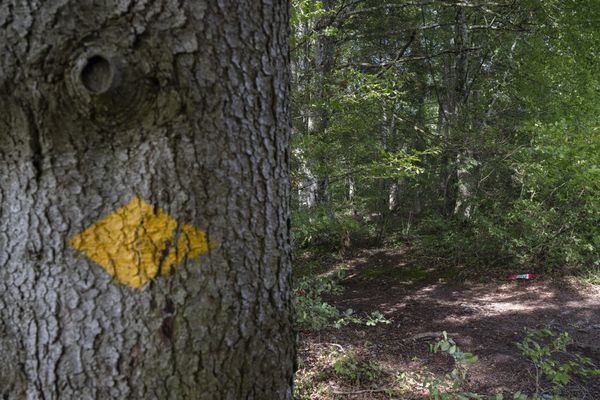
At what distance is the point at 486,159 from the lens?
28.5ft

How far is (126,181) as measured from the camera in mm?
956

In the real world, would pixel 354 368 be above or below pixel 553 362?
below

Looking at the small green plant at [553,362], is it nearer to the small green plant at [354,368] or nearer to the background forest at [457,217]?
the background forest at [457,217]

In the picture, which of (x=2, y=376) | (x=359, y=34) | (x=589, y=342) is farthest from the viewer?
(x=359, y=34)

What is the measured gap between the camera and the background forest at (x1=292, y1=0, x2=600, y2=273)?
6.39 meters

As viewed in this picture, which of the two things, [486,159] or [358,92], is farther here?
[486,159]

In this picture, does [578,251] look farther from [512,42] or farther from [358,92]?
[512,42]

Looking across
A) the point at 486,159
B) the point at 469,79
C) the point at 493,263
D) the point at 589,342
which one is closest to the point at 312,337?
the point at 589,342

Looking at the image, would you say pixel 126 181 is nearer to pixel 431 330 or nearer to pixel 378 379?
pixel 378 379

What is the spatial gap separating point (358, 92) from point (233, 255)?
5729 millimetres

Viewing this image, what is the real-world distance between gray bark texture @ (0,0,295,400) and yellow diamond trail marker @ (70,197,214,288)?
2 centimetres

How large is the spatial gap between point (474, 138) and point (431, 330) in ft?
13.5

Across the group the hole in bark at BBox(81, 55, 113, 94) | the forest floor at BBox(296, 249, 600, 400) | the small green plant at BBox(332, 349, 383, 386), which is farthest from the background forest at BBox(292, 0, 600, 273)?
the hole in bark at BBox(81, 55, 113, 94)

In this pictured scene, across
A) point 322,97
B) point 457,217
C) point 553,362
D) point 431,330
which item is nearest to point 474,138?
point 457,217
